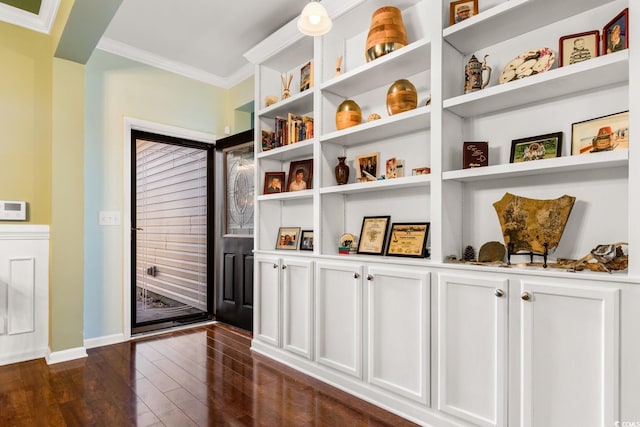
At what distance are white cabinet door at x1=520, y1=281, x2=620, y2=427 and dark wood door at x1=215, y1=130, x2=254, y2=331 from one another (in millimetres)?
2540

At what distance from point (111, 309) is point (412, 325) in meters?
2.74

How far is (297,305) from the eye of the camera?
2746mm

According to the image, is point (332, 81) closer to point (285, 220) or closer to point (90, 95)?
point (285, 220)

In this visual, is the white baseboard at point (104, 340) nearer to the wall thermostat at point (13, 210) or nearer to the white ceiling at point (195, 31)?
the wall thermostat at point (13, 210)

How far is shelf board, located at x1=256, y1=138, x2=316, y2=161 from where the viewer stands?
275 centimetres

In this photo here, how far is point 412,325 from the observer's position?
2.02m

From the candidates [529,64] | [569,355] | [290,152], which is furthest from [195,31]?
[569,355]

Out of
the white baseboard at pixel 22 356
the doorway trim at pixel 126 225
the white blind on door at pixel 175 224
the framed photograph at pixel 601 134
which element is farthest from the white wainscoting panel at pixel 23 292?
the framed photograph at pixel 601 134

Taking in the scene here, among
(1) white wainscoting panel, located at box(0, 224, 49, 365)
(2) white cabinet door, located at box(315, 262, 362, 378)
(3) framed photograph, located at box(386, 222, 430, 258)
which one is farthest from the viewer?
(1) white wainscoting panel, located at box(0, 224, 49, 365)

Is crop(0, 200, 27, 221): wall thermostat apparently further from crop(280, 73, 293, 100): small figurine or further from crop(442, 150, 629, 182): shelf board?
crop(442, 150, 629, 182): shelf board

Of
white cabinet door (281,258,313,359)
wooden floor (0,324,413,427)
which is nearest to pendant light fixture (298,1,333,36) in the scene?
white cabinet door (281,258,313,359)

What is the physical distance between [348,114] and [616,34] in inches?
56.2

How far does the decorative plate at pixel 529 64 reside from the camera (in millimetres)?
1725

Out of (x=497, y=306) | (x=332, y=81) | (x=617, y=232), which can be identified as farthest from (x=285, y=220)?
(x=617, y=232)
